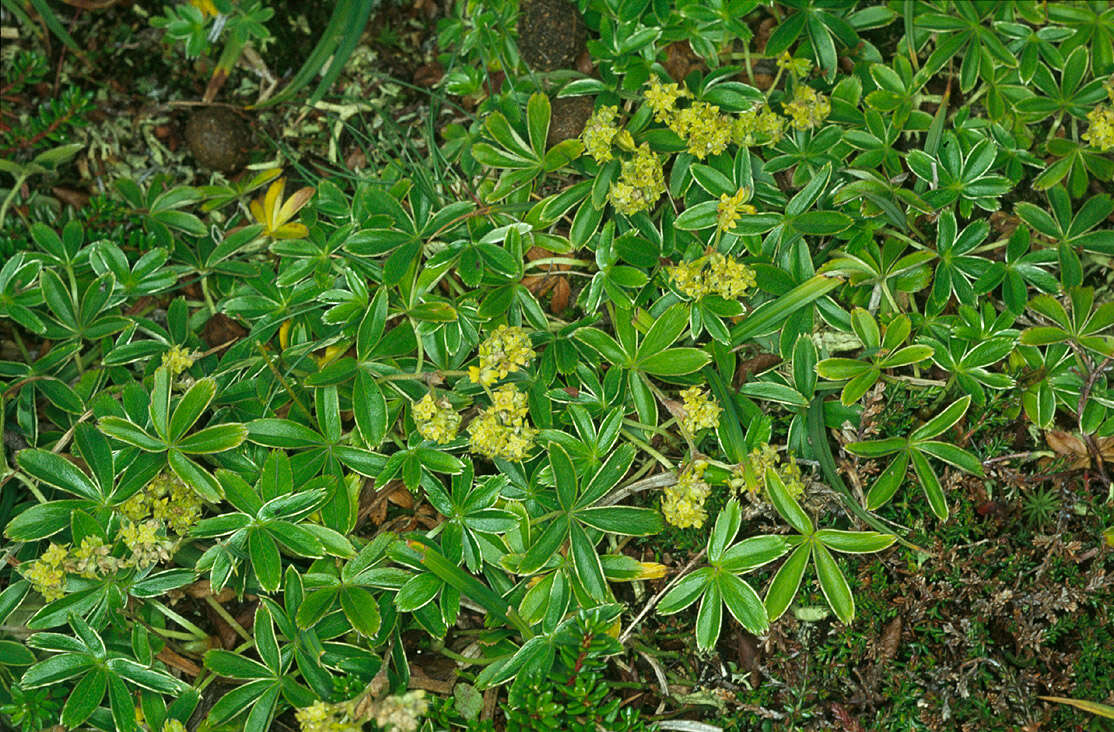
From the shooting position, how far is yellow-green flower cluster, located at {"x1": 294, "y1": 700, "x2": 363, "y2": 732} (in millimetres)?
1585

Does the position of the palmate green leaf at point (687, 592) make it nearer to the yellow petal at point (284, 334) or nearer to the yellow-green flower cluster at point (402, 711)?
the yellow-green flower cluster at point (402, 711)

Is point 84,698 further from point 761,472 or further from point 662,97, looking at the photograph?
point 662,97

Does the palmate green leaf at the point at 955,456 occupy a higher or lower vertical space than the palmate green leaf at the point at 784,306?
lower

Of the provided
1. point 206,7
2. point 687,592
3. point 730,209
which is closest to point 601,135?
point 730,209

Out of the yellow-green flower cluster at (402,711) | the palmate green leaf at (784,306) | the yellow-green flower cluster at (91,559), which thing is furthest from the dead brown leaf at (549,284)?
the yellow-green flower cluster at (91,559)

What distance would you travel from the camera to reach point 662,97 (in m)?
1.99

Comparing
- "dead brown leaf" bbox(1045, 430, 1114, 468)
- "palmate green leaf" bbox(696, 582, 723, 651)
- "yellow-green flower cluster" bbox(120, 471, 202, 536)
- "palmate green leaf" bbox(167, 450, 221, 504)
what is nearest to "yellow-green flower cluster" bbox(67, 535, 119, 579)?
"yellow-green flower cluster" bbox(120, 471, 202, 536)

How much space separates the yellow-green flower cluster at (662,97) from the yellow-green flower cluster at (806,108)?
10.2 inches

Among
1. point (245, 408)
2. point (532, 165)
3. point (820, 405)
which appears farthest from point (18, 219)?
point (820, 405)

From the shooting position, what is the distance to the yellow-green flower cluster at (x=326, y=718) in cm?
158

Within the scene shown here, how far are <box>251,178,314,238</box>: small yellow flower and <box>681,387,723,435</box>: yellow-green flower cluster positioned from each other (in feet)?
3.94

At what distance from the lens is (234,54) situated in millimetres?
2557

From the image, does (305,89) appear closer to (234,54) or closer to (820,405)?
(234,54)

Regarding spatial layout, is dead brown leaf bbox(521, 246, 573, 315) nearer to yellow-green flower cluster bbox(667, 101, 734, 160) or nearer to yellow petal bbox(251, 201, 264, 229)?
yellow-green flower cluster bbox(667, 101, 734, 160)
